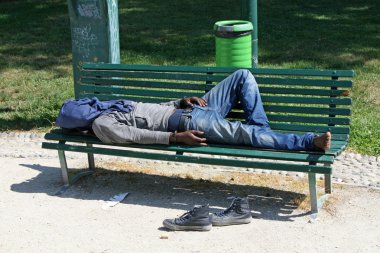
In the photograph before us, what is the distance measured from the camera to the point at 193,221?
5.17 metres

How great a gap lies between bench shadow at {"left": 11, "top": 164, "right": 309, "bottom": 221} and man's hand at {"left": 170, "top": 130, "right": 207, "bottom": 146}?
499 mm

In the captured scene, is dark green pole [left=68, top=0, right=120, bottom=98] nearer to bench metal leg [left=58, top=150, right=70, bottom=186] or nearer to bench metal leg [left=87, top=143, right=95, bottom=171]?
bench metal leg [left=87, top=143, right=95, bottom=171]

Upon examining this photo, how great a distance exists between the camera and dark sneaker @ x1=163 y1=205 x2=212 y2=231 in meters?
5.17

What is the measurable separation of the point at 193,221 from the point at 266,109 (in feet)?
4.19

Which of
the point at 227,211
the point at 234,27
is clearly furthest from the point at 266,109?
the point at 234,27

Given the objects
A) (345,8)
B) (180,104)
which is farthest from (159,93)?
(345,8)

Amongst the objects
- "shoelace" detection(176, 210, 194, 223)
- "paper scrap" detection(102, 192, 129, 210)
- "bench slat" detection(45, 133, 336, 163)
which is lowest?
"paper scrap" detection(102, 192, 129, 210)

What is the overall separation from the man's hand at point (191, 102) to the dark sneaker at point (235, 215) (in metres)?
0.94

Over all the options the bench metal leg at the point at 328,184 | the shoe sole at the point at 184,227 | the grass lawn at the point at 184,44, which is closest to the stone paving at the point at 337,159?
the grass lawn at the point at 184,44

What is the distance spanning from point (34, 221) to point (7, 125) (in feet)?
8.69

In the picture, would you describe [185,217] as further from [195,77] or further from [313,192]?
[195,77]

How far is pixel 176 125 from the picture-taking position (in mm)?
5688

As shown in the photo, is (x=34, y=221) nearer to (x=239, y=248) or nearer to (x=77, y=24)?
(x=239, y=248)

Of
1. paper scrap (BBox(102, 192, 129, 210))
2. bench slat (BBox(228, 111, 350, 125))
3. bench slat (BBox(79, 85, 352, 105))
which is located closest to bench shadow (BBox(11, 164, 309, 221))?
paper scrap (BBox(102, 192, 129, 210))
